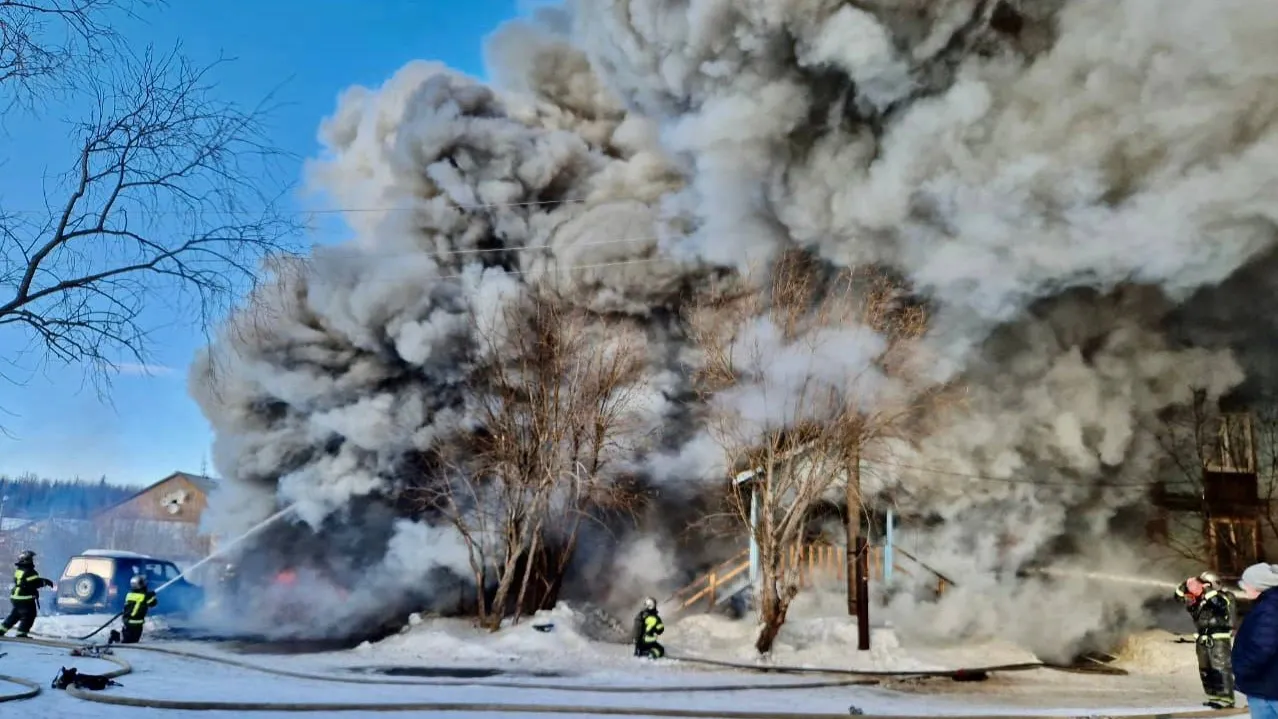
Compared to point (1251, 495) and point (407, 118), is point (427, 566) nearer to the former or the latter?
point (407, 118)

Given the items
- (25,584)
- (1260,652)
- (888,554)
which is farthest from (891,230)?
(25,584)

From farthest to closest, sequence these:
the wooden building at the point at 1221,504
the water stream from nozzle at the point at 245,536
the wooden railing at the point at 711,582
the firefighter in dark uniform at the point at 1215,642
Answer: the water stream from nozzle at the point at 245,536
the wooden railing at the point at 711,582
the wooden building at the point at 1221,504
the firefighter in dark uniform at the point at 1215,642

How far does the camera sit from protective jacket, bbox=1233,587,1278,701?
4.45 m

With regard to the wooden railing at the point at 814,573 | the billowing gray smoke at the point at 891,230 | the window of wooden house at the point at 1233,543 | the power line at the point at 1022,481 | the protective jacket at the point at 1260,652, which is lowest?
the protective jacket at the point at 1260,652

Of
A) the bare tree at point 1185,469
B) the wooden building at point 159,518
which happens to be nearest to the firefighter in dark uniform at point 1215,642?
the bare tree at point 1185,469

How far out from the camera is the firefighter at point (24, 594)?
12.1 metres

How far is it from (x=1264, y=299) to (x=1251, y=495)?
4088 mm

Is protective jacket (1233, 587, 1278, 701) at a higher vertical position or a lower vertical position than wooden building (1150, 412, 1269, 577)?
lower

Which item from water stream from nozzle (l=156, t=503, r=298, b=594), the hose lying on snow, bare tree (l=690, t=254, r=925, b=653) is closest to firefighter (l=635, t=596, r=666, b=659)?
bare tree (l=690, t=254, r=925, b=653)

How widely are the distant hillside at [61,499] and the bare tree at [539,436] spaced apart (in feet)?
119

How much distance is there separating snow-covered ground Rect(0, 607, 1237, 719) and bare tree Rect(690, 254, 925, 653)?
1781mm

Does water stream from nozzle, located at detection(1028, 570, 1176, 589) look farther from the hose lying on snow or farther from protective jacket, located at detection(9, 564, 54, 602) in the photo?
protective jacket, located at detection(9, 564, 54, 602)

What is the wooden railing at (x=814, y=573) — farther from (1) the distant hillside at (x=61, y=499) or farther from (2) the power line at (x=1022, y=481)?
(1) the distant hillside at (x=61, y=499)

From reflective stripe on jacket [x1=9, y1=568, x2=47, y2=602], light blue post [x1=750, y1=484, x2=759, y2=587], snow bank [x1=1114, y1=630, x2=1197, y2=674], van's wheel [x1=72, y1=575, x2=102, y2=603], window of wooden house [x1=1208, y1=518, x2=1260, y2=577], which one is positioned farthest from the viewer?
van's wheel [x1=72, y1=575, x2=102, y2=603]
